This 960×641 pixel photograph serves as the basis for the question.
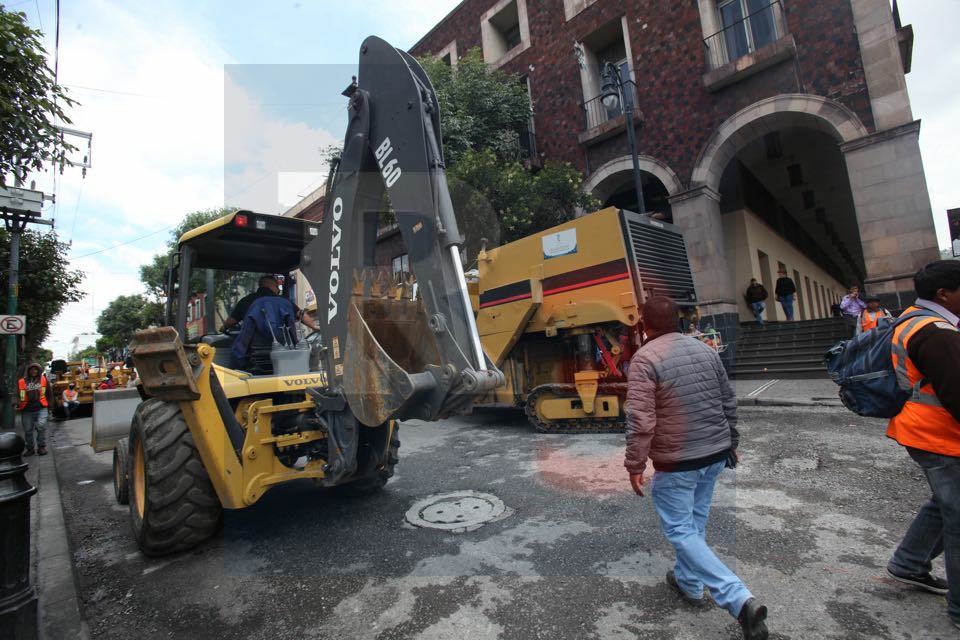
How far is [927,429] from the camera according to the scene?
2297 millimetres

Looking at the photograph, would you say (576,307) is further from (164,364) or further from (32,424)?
(32,424)

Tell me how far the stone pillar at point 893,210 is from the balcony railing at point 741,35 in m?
3.99

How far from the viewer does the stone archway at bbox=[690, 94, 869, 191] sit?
10383 millimetres

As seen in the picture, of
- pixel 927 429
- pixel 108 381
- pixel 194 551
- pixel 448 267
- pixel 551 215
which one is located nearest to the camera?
pixel 927 429

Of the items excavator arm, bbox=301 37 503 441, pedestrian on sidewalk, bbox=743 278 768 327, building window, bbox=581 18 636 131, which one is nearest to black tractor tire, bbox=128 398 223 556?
excavator arm, bbox=301 37 503 441

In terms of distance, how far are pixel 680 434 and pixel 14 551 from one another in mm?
3369

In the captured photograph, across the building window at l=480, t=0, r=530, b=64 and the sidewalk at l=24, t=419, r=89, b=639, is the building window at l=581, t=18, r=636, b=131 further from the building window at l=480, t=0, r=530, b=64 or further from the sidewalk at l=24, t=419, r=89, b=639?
the sidewalk at l=24, t=419, r=89, b=639

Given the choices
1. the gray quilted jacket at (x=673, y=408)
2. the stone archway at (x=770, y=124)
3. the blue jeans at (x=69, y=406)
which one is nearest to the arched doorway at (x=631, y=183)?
the stone archway at (x=770, y=124)

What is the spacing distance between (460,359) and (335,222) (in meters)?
1.53

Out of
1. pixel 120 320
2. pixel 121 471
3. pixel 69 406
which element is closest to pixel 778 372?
pixel 121 471

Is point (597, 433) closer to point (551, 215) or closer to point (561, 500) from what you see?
point (561, 500)

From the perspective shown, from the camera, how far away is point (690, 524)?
253cm

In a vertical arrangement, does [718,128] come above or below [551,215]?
above

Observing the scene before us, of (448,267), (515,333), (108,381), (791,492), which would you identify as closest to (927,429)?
(791,492)
